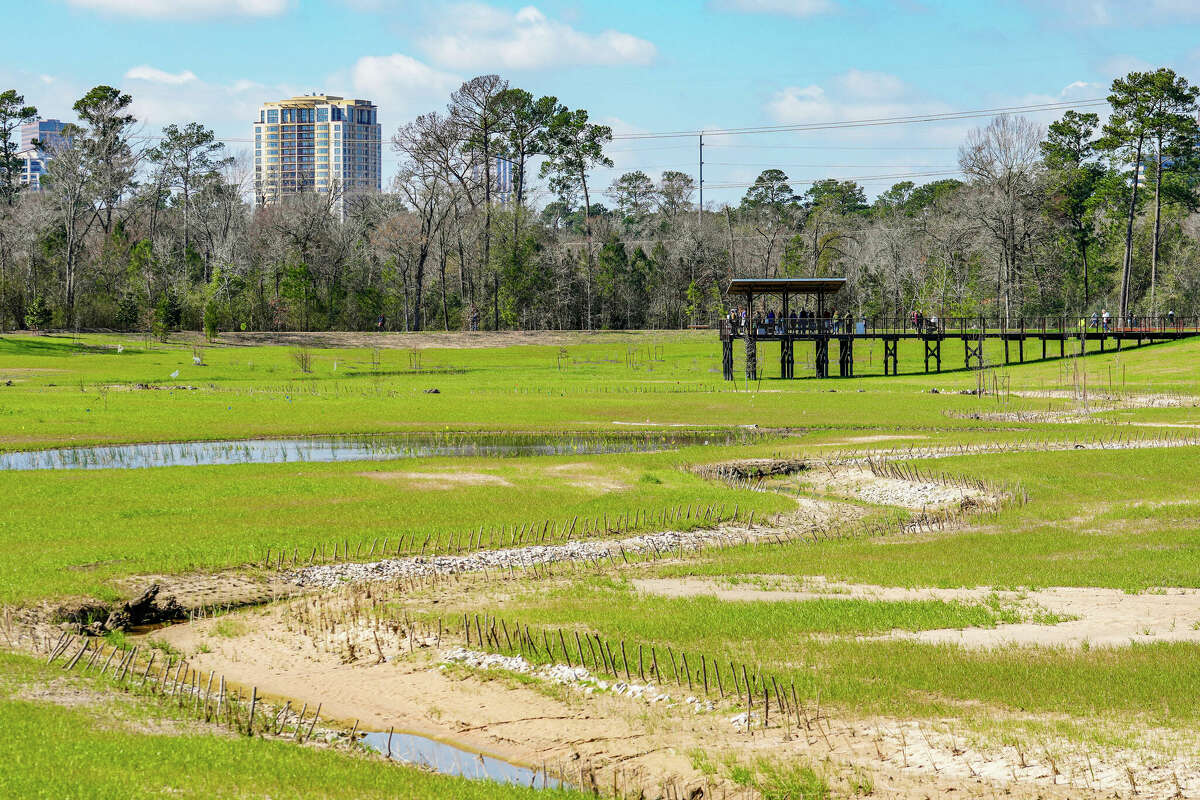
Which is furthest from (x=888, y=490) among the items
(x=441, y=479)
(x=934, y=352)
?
(x=934, y=352)

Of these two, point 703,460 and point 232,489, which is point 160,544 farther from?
point 703,460

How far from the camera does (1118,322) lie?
90625 millimetres

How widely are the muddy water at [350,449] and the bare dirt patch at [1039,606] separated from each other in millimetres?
20047

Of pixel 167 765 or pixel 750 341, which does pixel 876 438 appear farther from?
pixel 750 341

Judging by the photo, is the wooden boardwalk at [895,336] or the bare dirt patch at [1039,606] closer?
the bare dirt patch at [1039,606]

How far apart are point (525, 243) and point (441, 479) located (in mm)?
84208

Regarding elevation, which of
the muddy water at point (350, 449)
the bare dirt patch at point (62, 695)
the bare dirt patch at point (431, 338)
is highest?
the bare dirt patch at point (431, 338)

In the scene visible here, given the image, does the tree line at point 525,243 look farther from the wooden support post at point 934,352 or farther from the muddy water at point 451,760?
the muddy water at point 451,760

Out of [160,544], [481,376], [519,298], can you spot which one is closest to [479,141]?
[519,298]

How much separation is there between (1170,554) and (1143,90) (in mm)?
88733

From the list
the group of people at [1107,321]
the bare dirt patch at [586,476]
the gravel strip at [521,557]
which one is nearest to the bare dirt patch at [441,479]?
the bare dirt patch at [586,476]

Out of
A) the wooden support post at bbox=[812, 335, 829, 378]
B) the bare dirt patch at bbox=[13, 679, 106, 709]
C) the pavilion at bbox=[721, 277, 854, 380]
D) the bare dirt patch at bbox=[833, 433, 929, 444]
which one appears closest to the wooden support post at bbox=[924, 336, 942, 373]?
the pavilion at bbox=[721, 277, 854, 380]

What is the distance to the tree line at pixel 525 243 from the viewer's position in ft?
336

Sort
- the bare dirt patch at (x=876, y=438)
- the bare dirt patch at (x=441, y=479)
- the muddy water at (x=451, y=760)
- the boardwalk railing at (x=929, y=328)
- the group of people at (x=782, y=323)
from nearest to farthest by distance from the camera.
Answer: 1. the muddy water at (x=451, y=760)
2. the bare dirt patch at (x=441, y=479)
3. the bare dirt patch at (x=876, y=438)
4. the group of people at (x=782, y=323)
5. the boardwalk railing at (x=929, y=328)
